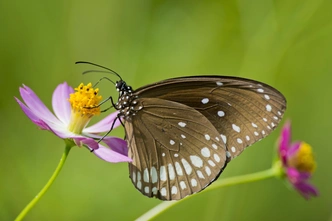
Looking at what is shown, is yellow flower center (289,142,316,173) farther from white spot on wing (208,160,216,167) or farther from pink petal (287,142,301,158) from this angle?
white spot on wing (208,160,216,167)

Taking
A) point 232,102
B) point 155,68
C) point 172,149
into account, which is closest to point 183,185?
point 172,149

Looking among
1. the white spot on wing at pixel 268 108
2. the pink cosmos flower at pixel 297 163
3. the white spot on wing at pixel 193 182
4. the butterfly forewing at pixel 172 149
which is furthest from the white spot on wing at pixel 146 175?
the pink cosmos flower at pixel 297 163

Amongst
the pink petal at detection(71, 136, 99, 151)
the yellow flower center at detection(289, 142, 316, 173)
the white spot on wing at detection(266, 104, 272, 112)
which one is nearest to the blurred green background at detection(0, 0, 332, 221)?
the yellow flower center at detection(289, 142, 316, 173)

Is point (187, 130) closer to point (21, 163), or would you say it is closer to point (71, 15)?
point (21, 163)

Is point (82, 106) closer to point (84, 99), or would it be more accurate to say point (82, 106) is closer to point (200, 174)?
point (84, 99)

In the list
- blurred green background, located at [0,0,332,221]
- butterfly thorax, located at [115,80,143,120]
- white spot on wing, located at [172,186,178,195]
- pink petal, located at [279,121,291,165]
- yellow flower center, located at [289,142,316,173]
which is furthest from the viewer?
blurred green background, located at [0,0,332,221]
